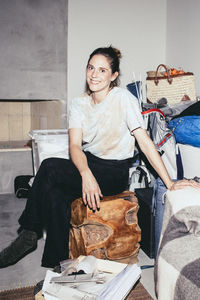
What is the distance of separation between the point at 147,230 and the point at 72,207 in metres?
0.54

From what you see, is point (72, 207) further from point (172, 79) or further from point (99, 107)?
point (172, 79)

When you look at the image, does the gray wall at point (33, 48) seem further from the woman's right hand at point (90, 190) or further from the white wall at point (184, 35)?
the woman's right hand at point (90, 190)

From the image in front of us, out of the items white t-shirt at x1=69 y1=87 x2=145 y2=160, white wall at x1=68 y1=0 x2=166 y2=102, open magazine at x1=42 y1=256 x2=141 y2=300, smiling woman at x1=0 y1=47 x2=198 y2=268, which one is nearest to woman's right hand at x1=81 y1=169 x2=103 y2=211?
smiling woman at x1=0 y1=47 x2=198 y2=268

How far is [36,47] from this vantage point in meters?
3.11

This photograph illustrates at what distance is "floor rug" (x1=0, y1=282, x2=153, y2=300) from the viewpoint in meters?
1.43

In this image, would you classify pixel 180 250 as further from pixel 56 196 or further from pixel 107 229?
pixel 56 196

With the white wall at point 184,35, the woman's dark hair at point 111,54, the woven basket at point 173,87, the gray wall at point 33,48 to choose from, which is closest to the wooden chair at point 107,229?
the woman's dark hair at point 111,54

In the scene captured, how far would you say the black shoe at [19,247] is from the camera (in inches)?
72.2

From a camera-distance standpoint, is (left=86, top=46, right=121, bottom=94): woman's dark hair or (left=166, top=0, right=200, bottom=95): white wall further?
(left=166, top=0, right=200, bottom=95): white wall

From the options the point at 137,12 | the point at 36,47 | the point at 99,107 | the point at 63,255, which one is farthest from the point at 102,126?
the point at 137,12

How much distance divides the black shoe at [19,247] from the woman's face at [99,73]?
2.99 ft

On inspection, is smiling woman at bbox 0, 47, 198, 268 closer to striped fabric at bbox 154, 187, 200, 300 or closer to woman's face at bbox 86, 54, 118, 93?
woman's face at bbox 86, 54, 118, 93

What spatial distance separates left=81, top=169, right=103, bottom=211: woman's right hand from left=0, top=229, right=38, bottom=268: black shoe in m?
0.40

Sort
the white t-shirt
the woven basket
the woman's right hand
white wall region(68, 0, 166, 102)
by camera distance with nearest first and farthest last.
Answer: the woman's right hand < the white t-shirt < the woven basket < white wall region(68, 0, 166, 102)
